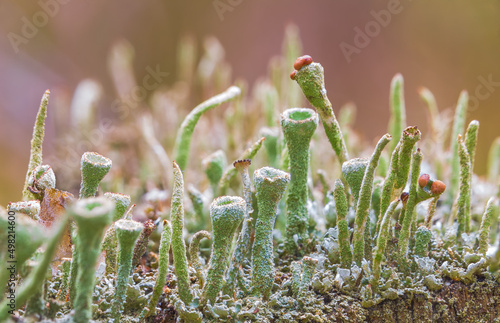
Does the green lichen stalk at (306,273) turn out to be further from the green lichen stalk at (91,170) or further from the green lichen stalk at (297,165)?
the green lichen stalk at (91,170)

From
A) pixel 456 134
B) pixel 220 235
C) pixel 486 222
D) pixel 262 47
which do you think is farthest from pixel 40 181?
pixel 262 47

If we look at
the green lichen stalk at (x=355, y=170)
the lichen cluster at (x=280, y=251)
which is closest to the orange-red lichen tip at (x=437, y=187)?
the lichen cluster at (x=280, y=251)

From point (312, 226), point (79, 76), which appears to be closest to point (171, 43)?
point (79, 76)

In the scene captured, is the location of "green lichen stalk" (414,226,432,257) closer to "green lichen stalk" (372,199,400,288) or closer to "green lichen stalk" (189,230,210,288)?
"green lichen stalk" (372,199,400,288)

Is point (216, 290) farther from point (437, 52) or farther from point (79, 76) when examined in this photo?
point (79, 76)

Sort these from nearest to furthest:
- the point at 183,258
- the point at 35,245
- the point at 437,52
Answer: the point at 35,245 → the point at 183,258 → the point at 437,52
